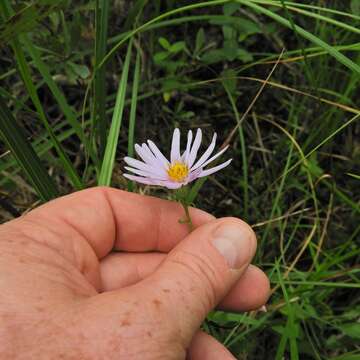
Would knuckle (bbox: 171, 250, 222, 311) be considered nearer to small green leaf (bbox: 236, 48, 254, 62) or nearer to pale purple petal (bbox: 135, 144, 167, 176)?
pale purple petal (bbox: 135, 144, 167, 176)

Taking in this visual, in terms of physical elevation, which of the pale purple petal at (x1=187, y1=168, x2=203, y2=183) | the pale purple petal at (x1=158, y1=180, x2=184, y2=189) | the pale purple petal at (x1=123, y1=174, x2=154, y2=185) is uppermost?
the pale purple petal at (x1=123, y1=174, x2=154, y2=185)

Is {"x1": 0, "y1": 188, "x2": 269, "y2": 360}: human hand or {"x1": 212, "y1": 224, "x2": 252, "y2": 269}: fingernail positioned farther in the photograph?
{"x1": 212, "y1": 224, "x2": 252, "y2": 269}: fingernail

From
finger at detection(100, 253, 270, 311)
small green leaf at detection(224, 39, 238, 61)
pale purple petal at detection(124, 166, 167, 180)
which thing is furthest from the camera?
small green leaf at detection(224, 39, 238, 61)

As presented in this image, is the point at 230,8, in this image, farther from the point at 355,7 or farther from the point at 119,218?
the point at 119,218

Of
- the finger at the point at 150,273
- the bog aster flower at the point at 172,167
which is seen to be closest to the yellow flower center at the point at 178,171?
the bog aster flower at the point at 172,167

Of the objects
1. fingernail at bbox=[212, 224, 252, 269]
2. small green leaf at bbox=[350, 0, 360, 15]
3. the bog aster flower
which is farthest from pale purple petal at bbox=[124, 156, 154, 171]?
small green leaf at bbox=[350, 0, 360, 15]

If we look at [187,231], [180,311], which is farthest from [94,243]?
[180,311]
